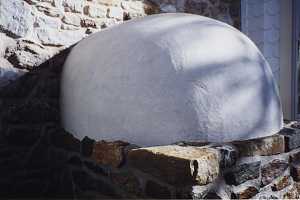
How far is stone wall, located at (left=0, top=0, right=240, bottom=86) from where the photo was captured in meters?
2.23

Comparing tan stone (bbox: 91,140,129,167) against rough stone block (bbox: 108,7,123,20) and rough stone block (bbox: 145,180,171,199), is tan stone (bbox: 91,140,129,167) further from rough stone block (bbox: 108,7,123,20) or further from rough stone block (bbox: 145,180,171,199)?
rough stone block (bbox: 108,7,123,20)

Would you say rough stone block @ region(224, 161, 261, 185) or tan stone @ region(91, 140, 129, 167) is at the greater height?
tan stone @ region(91, 140, 129, 167)

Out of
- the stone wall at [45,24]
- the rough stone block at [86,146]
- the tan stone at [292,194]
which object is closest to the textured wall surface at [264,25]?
the stone wall at [45,24]

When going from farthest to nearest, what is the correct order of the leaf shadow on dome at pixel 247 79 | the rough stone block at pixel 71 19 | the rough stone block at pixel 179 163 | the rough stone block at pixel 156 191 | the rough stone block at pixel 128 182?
1. the rough stone block at pixel 71 19
2. the leaf shadow on dome at pixel 247 79
3. the rough stone block at pixel 128 182
4. the rough stone block at pixel 156 191
5. the rough stone block at pixel 179 163

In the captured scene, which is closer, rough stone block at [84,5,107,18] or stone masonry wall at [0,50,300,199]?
stone masonry wall at [0,50,300,199]

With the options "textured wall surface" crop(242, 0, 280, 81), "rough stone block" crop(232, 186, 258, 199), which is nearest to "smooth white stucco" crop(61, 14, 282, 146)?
"rough stone block" crop(232, 186, 258, 199)

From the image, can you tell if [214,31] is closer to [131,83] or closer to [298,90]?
[131,83]

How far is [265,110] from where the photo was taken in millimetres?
1848

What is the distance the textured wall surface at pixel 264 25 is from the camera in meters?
3.97

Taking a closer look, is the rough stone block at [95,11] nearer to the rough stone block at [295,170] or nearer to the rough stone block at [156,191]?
the rough stone block at [156,191]

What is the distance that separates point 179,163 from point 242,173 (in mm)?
395

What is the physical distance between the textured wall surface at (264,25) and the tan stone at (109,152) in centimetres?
284

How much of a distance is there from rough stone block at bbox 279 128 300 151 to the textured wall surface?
223cm

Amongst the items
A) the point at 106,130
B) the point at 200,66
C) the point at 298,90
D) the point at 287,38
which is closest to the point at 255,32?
the point at 287,38
